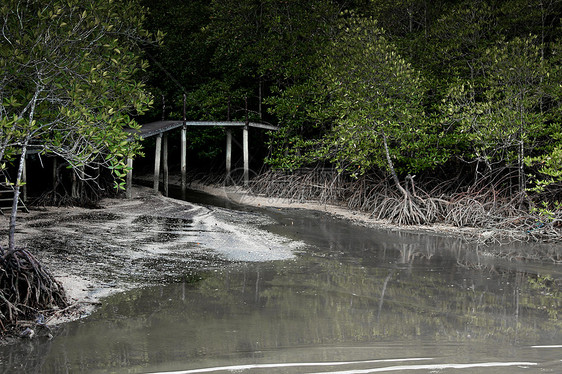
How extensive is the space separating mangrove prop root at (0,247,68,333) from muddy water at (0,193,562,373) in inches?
15.3

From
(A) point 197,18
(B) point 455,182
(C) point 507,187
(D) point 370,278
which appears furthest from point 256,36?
(D) point 370,278

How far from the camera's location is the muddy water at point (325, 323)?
4.68 metres

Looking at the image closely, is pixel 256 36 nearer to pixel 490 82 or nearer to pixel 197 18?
pixel 197 18

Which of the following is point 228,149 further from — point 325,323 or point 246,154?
point 325,323

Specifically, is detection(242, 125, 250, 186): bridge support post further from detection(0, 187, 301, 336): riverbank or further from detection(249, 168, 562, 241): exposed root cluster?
detection(0, 187, 301, 336): riverbank

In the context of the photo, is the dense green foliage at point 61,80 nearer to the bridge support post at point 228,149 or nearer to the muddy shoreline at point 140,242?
the muddy shoreline at point 140,242

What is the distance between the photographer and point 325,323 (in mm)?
5766

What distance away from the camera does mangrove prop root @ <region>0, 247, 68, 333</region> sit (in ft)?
17.2

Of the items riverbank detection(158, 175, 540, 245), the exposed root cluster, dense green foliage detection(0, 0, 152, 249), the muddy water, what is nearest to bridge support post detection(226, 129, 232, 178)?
riverbank detection(158, 175, 540, 245)

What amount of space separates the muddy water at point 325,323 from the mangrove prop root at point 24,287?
39cm

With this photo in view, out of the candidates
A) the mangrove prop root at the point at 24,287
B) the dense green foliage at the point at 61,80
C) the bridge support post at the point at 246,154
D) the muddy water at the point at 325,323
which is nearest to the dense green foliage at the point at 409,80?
the bridge support post at the point at 246,154

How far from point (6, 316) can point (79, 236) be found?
4.68m

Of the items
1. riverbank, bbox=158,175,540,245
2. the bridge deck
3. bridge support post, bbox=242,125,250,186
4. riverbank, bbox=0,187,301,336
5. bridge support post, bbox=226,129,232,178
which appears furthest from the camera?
bridge support post, bbox=226,129,232,178

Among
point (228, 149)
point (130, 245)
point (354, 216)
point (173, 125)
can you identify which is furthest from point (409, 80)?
point (228, 149)
